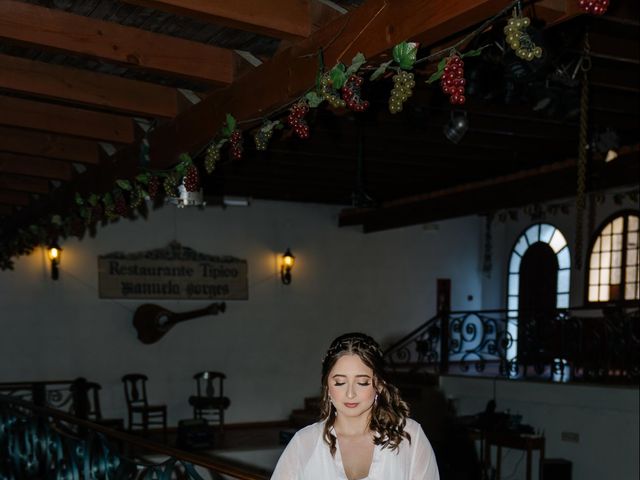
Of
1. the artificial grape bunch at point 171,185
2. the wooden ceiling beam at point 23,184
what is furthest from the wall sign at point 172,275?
the artificial grape bunch at point 171,185

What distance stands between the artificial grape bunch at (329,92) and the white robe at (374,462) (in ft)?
3.73

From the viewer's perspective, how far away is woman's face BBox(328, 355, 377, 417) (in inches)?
86.6

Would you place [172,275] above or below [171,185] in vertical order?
below

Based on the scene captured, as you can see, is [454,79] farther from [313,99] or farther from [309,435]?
[309,435]

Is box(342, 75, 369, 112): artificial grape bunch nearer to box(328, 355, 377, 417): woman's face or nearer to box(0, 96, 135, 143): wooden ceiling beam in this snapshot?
box(328, 355, 377, 417): woman's face

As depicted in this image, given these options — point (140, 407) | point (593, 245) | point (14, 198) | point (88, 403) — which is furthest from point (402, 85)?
point (593, 245)

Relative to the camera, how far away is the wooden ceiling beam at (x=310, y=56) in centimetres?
208

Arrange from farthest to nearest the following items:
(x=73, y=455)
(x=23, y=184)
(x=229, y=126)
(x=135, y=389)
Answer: (x=135, y=389), (x=23, y=184), (x=73, y=455), (x=229, y=126)

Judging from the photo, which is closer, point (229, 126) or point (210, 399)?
point (229, 126)

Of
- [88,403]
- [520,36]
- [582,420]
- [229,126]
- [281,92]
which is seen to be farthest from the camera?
[88,403]

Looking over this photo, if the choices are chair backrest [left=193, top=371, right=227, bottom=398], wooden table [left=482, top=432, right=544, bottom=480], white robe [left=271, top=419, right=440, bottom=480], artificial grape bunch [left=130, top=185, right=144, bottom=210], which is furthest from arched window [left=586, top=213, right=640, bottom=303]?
white robe [left=271, top=419, right=440, bottom=480]

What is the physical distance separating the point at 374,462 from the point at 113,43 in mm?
2205

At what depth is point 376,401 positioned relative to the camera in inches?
88.6

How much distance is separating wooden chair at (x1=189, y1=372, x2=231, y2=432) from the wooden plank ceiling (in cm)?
331
